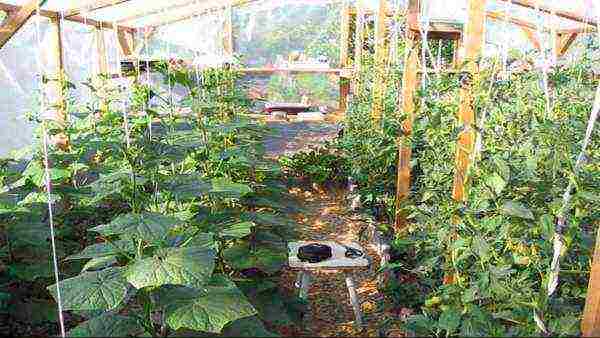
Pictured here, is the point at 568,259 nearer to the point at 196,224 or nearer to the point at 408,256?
the point at 408,256

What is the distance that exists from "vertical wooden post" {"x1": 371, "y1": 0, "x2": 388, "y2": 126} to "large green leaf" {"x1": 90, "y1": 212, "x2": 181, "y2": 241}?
3.54 m

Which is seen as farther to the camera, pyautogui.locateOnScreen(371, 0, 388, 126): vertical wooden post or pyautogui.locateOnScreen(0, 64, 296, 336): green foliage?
pyautogui.locateOnScreen(371, 0, 388, 126): vertical wooden post

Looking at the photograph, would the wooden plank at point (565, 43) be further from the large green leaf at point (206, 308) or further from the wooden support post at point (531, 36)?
the large green leaf at point (206, 308)

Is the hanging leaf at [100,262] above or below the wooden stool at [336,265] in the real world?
above

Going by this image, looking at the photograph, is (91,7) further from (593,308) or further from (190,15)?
(593,308)

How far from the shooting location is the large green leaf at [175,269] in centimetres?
175

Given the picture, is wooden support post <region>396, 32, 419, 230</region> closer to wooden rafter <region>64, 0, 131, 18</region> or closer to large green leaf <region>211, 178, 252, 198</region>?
large green leaf <region>211, 178, 252, 198</region>

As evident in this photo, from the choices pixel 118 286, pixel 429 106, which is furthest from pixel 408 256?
pixel 118 286

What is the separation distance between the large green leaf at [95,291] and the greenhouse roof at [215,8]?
265cm

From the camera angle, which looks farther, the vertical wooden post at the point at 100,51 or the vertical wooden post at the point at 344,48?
the vertical wooden post at the point at 344,48

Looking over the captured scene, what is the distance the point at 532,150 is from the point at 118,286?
1852mm

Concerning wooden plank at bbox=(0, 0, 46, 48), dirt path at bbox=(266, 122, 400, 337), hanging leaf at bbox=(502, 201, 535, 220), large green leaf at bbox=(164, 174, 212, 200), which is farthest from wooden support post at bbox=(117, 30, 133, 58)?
hanging leaf at bbox=(502, 201, 535, 220)

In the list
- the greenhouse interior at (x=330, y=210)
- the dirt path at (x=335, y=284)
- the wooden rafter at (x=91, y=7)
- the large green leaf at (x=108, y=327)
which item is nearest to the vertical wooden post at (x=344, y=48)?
the greenhouse interior at (x=330, y=210)

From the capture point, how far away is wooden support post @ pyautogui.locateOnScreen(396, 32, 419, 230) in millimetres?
3775
